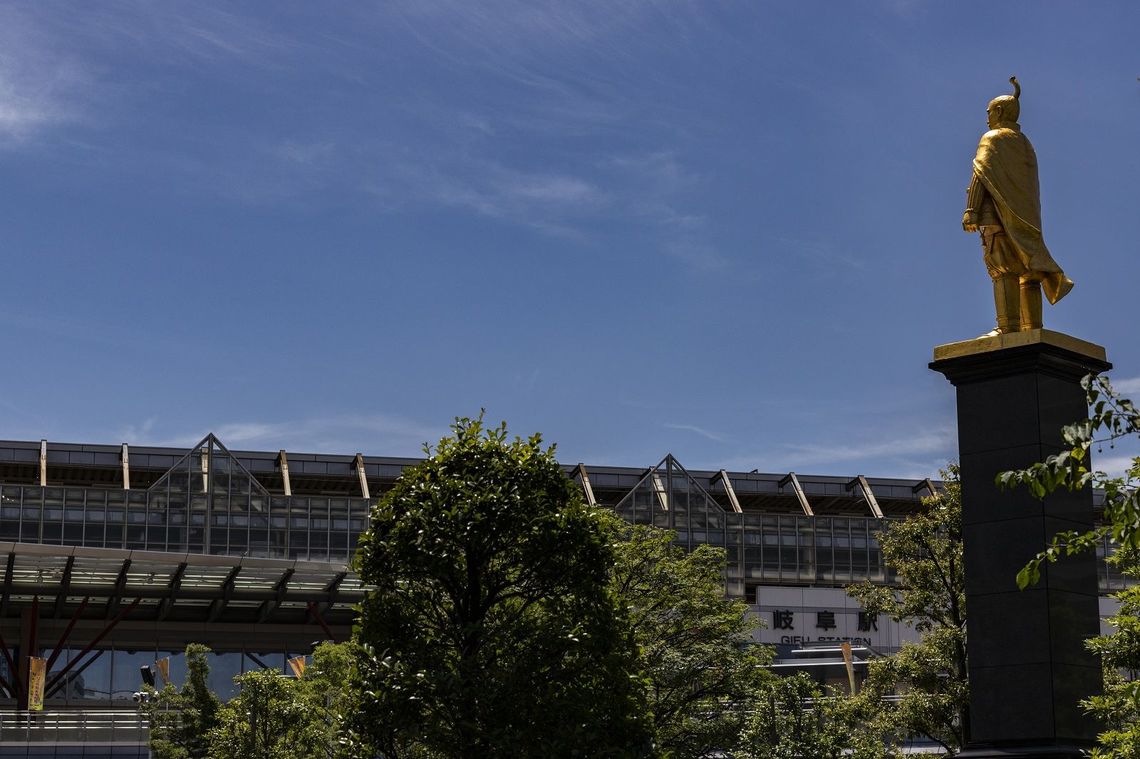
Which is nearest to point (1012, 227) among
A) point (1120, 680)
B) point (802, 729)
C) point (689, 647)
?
point (1120, 680)

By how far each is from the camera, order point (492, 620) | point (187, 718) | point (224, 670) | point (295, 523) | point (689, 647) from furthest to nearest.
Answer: point (295, 523) → point (224, 670) → point (187, 718) → point (689, 647) → point (492, 620)

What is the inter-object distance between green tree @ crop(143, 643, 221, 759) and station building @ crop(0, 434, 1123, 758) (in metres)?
2.44

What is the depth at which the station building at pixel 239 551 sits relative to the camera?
248 ft

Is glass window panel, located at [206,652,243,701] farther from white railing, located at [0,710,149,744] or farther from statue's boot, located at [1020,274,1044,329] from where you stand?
statue's boot, located at [1020,274,1044,329]

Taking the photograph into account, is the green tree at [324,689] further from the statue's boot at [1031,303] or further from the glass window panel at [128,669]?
the glass window panel at [128,669]

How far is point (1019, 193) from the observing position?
28.0 metres

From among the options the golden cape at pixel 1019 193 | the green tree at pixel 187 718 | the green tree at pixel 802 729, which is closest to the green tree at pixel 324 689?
the green tree at pixel 187 718

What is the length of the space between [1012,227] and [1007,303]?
4.44 ft

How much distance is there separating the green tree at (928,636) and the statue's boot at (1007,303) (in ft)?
39.1

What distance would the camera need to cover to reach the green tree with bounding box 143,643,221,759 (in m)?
53.8

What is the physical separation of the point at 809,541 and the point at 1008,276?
305ft

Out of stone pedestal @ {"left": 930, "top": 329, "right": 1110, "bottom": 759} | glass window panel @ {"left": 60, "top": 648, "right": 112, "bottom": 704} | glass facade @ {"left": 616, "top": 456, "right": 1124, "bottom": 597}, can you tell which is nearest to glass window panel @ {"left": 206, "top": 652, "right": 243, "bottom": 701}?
glass window panel @ {"left": 60, "top": 648, "right": 112, "bottom": 704}

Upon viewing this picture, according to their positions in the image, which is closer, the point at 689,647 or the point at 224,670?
the point at 689,647

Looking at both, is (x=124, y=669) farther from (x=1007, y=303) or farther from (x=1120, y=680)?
(x=1007, y=303)
